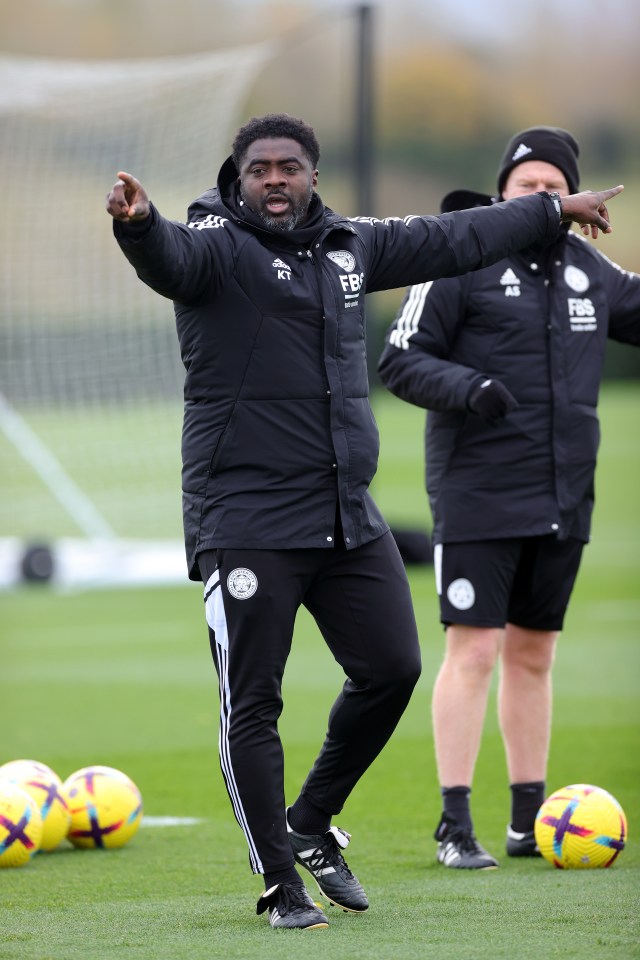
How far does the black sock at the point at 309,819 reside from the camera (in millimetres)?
5359

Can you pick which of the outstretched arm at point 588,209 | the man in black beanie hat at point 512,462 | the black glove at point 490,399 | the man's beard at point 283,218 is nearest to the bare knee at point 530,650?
the man in black beanie hat at point 512,462

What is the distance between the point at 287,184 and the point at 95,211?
12078 millimetres

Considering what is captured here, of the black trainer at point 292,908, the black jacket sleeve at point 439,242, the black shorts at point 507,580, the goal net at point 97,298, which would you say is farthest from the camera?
the goal net at point 97,298

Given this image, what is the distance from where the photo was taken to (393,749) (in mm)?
8789

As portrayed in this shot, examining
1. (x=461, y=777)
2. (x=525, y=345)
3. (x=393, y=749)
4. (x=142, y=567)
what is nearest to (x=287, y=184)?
(x=525, y=345)

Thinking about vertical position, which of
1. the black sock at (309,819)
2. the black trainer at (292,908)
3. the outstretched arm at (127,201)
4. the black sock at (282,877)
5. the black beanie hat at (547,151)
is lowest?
the black trainer at (292,908)

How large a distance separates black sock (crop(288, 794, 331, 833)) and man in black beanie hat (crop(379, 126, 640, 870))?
871 mm

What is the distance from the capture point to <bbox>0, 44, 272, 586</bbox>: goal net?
16.1 metres

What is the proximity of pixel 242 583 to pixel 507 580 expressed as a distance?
1512mm

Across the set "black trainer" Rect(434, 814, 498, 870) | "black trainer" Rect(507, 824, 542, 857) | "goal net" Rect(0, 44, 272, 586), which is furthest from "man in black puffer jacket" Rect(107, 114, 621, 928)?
"goal net" Rect(0, 44, 272, 586)

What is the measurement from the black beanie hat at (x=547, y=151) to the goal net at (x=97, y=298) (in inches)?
368

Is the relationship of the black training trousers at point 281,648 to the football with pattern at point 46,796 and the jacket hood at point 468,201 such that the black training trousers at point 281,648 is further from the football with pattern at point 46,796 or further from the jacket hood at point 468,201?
the jacket hood at point 468,201

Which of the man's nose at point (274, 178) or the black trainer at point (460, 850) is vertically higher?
the man's nose at point (274, 178)

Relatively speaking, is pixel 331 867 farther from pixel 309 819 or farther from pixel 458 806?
pixel 458 806
